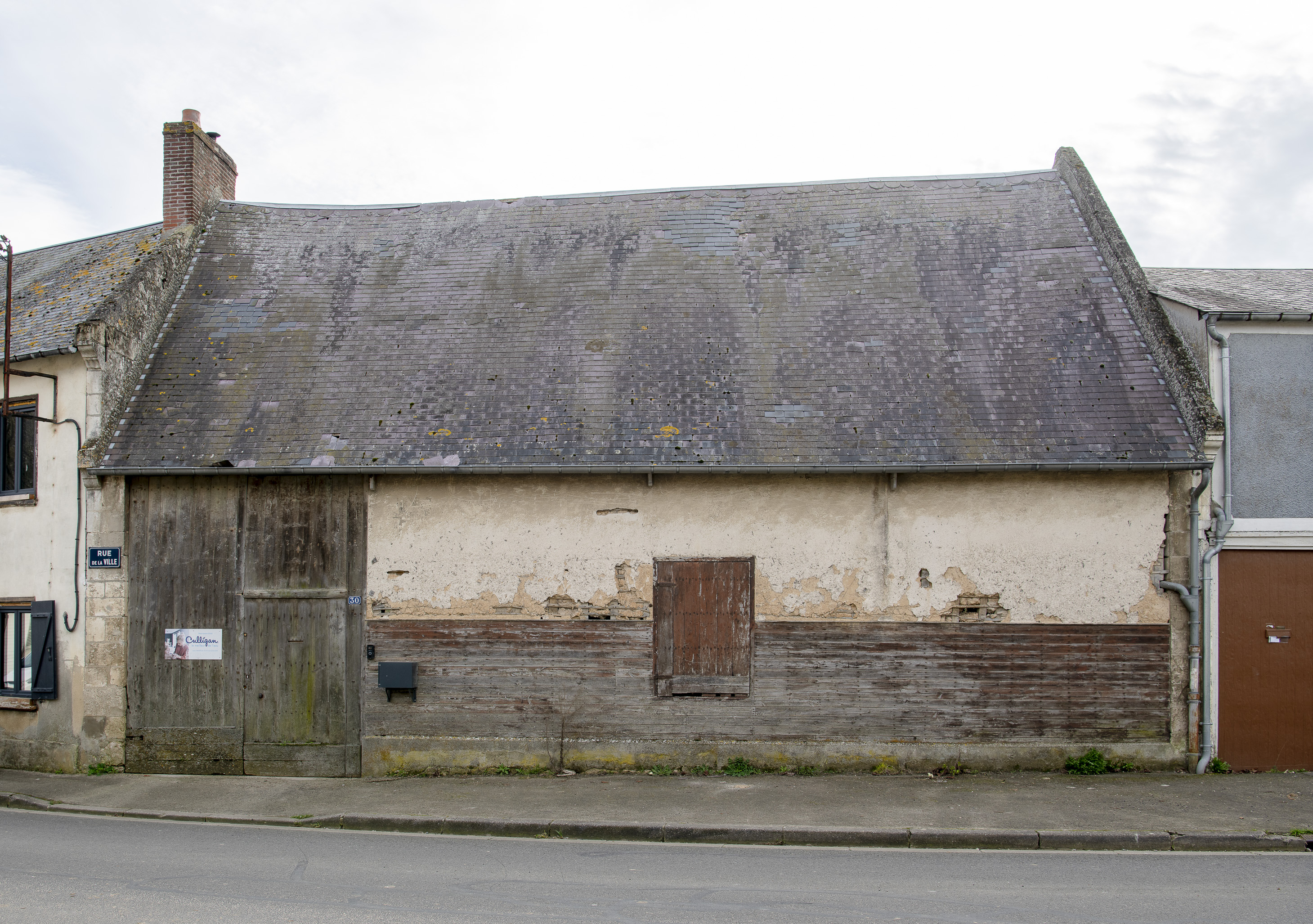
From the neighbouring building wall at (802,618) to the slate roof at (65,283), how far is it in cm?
455

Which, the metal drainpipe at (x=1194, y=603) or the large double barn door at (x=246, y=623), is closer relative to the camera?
the metal drainpipe at (x=1194, y=603)

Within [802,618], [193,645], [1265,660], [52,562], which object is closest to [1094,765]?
[1265,660]

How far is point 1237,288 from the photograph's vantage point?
11.2 meters

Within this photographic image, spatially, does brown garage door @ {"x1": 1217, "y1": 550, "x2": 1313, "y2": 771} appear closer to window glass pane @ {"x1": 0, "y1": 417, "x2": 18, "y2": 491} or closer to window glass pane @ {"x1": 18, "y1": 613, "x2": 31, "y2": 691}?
window glass pane @ {"x1": 18, "y1": 613, "x2": 31, "y2": 691}

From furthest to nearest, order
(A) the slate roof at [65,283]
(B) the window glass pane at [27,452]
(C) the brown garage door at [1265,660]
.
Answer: (B) the window glass pane at [27,452] < (A) the slate roof at [65,283] < (C) the brown garage door at [1265,660]

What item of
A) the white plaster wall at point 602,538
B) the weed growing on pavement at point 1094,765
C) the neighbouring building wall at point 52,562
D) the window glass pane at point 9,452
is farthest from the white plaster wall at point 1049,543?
the window glass pane at point 9,452

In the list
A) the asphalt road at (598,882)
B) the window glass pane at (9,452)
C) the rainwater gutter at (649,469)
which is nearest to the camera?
the asphalt road at (598,882)

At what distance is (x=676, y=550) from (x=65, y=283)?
9.40 metres

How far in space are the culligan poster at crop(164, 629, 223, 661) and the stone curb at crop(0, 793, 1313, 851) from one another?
284 cm

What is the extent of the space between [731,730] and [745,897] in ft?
11.7

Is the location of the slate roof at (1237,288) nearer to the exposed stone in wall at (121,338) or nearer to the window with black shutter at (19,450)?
the exposed stone in wall at (121,338)

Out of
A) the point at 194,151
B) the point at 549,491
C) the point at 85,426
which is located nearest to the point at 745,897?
the point at 549,491

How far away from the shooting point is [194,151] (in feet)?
42.4

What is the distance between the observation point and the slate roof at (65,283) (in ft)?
34.6
